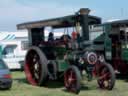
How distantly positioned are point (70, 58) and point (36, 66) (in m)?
2.15

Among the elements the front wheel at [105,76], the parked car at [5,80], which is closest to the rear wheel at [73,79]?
the front wheel at [105,76]

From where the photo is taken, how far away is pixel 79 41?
627 inches

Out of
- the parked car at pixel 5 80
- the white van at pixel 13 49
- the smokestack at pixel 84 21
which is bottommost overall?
the parked car at pixel 5 80

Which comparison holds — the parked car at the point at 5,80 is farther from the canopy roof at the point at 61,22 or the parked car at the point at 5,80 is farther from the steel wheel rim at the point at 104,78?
the steel wheel rim at the point at 104,78

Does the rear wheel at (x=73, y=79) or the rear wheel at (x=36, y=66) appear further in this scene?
the rear wheel at (x=36, y=66)

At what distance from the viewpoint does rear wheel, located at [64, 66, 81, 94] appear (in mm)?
14406

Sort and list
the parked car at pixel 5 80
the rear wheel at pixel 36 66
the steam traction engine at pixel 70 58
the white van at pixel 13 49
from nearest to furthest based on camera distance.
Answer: the steam traction engine at pixel 70 58 < the parked car at pixel 5 80 < the rear wheel at pixel 36 66 < the white van at pixel 13 49

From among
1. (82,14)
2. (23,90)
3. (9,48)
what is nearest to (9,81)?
(23,90)

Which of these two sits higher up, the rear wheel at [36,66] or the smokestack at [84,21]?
the smokestack at [84,21]

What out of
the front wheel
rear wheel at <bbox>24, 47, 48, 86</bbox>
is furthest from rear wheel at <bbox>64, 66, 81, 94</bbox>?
rear wheel at <bbox>24, 47, 48, 86</bbox>

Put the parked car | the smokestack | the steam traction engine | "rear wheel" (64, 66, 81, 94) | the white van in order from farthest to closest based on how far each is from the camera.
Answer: the white van → the parked car → the smokestack → the steam traction engine → "rear wheel" (64, 66, 81, 94)

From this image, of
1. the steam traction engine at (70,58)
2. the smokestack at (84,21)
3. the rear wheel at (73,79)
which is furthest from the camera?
the smokestack at (84,21)

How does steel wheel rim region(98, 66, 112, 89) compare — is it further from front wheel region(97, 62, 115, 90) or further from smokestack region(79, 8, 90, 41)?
smokestack region(79, 8, 90, 41)

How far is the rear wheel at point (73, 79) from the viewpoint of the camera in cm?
1441
